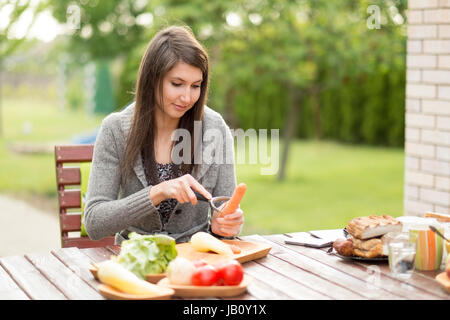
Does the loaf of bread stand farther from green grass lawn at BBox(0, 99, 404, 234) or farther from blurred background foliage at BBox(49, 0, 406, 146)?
green grass lawn at BBox(0, 99, 404, 234)

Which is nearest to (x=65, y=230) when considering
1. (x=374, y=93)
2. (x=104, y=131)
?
(x=104, y=131)

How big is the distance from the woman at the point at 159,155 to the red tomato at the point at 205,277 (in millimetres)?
509

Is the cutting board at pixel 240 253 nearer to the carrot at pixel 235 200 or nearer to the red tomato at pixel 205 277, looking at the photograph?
the carrot at pixel 235 200

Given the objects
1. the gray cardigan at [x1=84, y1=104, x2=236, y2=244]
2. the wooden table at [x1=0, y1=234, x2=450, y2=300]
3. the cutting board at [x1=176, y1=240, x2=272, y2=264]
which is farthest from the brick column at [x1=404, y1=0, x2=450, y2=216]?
the cutting board at [x1=176, y1=240, x2=272, y2=264]

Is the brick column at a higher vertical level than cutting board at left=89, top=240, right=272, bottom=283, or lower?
higher

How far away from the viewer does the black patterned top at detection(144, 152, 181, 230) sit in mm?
2740

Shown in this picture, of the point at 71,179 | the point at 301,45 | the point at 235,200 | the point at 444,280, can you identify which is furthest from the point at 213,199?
the point at 301,45

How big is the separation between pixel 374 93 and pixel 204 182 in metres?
10.2

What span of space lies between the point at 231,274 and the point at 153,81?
3.43 ft

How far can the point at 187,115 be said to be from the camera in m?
2.80

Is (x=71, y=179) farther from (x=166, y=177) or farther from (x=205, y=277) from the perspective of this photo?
(x=205, y=277)

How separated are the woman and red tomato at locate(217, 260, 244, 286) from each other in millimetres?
533

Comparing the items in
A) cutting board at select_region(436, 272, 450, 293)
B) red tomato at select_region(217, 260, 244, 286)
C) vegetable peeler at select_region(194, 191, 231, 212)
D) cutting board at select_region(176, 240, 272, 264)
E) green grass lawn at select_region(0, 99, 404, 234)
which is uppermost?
vegetable peeler at select_region(194, 191, 231, 212)

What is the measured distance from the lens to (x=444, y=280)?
1896 mm
